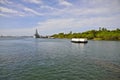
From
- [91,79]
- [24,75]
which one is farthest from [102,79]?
[24,75]

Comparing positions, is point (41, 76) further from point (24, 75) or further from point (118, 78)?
point (118, 78)

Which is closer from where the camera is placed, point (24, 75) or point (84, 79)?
point (84, 79)

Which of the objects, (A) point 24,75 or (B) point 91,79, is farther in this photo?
(A) point 24,75

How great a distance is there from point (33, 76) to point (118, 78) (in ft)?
45.3

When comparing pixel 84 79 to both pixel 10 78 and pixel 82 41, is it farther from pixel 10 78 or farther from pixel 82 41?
pixel 82 41

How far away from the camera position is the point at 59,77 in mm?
23047

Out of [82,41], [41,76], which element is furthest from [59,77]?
[82,41]

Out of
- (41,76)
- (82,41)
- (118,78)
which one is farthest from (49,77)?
(82,41)

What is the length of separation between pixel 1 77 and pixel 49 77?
25.2 ft

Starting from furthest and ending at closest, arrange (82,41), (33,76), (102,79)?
(82,41) < (33,76) < (102,79)

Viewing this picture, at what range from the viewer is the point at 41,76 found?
23.5 meters

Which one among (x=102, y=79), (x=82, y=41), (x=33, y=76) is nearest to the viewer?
(x=102, y=79)

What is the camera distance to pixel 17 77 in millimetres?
22750

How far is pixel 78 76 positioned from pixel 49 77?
492 centimetres
